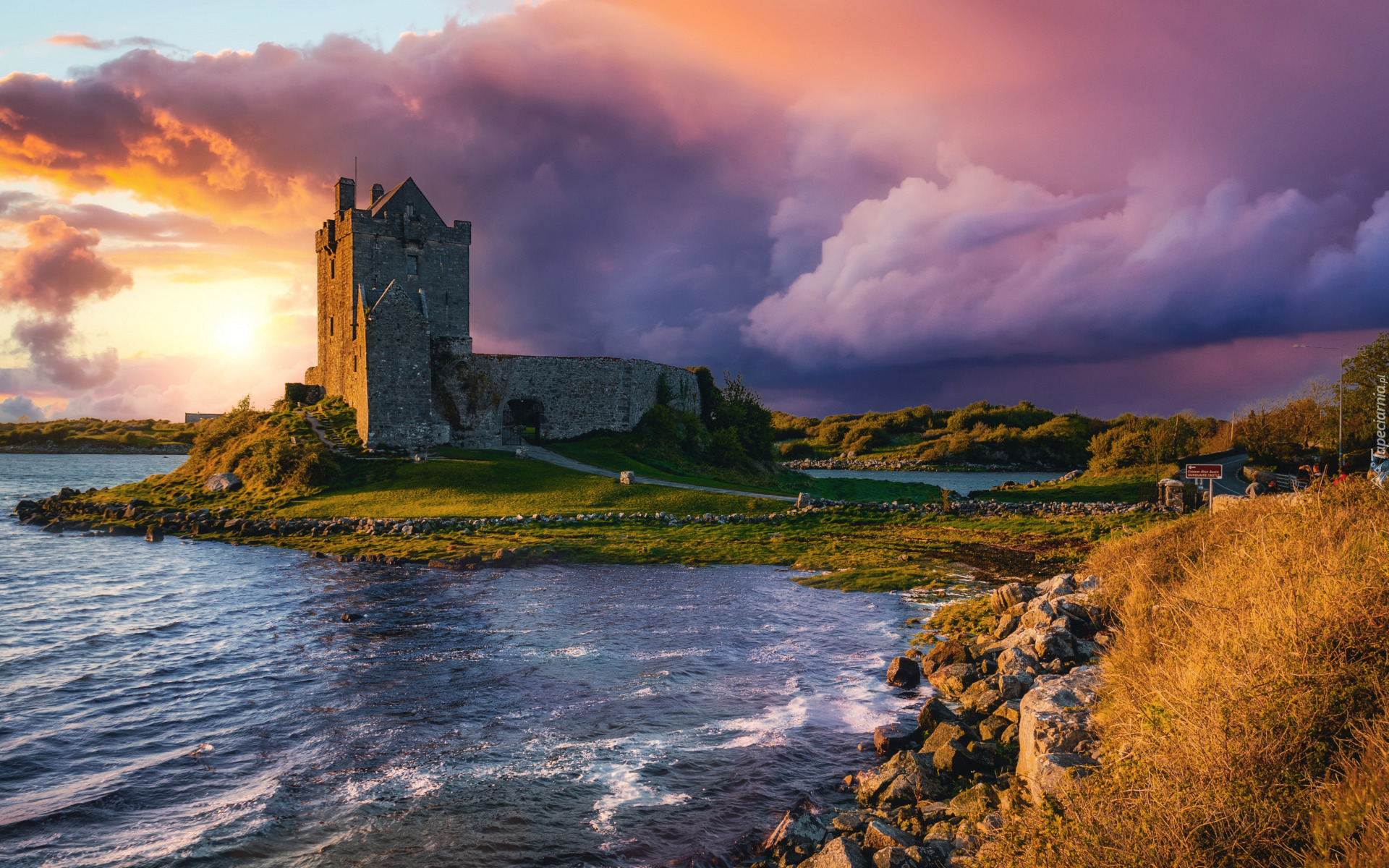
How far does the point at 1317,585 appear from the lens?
6832 mm

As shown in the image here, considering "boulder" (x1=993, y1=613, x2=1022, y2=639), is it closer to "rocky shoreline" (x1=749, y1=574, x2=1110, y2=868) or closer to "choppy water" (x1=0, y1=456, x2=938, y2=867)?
"rocky shoreline" (x1=749, y1=574, x2=1110, y2=868)

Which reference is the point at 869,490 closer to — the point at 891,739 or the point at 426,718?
the point at 891,739

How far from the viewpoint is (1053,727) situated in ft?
25.8

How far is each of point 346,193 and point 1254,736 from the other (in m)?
57.6

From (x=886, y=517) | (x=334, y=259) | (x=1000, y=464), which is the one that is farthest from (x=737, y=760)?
(x=1000, y=464)

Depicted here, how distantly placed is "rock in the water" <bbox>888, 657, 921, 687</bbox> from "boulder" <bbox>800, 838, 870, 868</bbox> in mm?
6107

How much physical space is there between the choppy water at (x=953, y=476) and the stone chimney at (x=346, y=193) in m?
51.4

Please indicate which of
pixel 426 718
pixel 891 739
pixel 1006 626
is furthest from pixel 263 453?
pixel 891 739

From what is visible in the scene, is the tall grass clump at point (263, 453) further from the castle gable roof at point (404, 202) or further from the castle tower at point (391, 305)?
the castle gable roof at point (404, 202)

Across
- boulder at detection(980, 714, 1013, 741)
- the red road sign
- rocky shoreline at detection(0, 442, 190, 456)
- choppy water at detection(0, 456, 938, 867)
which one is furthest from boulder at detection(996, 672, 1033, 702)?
rocky shoreline at detection(0, 442, 190, 456)

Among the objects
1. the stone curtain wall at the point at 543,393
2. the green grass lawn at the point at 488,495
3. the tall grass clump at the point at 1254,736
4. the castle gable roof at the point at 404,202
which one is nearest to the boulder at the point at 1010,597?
the tall grass clump at the point at 1254,736

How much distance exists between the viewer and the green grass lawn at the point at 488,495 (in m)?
33.0

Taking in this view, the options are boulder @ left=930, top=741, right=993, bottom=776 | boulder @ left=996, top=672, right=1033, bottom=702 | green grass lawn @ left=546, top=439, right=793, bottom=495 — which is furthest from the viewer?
green grass lawn @ left=546, top=439, right=793, bottom=495

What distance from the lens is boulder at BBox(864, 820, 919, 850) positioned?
6812mm
